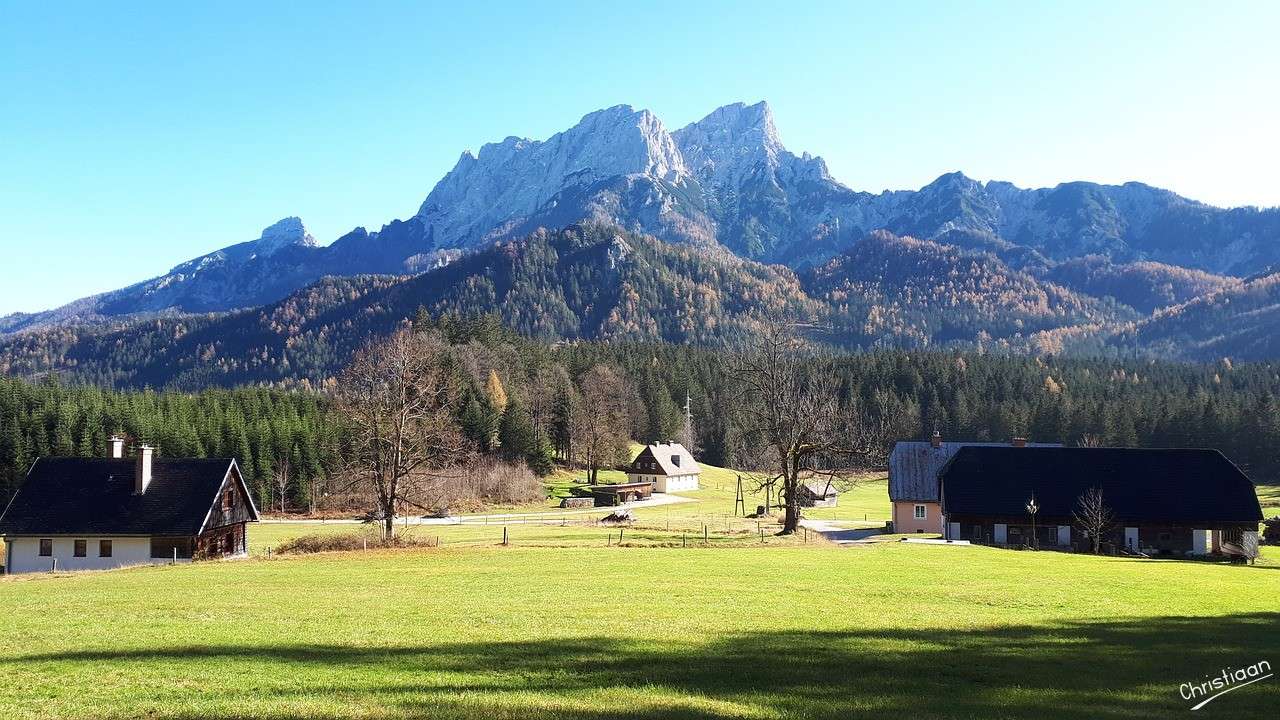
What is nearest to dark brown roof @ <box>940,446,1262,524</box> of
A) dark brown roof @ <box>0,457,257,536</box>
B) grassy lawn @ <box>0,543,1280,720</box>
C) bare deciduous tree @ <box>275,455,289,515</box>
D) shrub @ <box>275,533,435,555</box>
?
grassy lawn @ <box>0,543,1280,720</box>

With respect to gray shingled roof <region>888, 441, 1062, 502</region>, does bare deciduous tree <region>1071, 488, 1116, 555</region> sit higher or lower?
lower

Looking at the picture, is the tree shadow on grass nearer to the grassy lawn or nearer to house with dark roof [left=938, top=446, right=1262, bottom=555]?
the grassy lawn

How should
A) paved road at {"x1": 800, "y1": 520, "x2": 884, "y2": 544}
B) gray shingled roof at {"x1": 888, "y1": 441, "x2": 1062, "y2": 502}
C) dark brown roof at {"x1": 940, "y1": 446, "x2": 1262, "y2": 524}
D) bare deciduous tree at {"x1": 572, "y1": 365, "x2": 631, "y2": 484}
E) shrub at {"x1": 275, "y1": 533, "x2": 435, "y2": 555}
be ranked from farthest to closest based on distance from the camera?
bare deciduous tree at {"x1": 572, "y1": 365, "x2": 631, "y2": 484} < gray shingled roof at {"x1": 888, "y1": 441, "x2": 1062, "y2": 502} < paved road at {"x1": 800, "y1": 520, "x2": 884, "y2": 544} < dark brown roof at {"x1": 940, "y1": 446, "x2": 1262, "y2": 524} < shrub at {"x1": 275, "y1": 533, "x2": 435, "y2": 555}

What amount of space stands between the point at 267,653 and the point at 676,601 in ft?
36.1

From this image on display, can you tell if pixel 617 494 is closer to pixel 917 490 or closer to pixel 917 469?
pixel 917 469

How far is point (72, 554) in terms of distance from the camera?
51281mm

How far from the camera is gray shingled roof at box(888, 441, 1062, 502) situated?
222 ft

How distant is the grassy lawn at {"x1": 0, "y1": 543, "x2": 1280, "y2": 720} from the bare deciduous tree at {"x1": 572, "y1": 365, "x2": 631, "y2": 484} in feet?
247

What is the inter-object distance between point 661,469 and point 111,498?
6758 cm

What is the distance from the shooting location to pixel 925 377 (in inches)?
6575

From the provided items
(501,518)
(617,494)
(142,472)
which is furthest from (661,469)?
(142,472)

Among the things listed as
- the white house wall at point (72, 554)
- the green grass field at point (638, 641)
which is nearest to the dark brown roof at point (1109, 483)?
the green grass field at point (638, 641)

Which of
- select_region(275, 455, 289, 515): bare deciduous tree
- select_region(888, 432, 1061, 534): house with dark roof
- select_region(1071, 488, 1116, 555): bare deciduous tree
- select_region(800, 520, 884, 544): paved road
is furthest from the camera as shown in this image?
select_region(275, 455, 289, 515): bare deciduous tree

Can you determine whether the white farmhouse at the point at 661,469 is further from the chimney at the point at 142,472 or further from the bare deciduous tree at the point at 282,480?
the chimney at the point at 142,472
